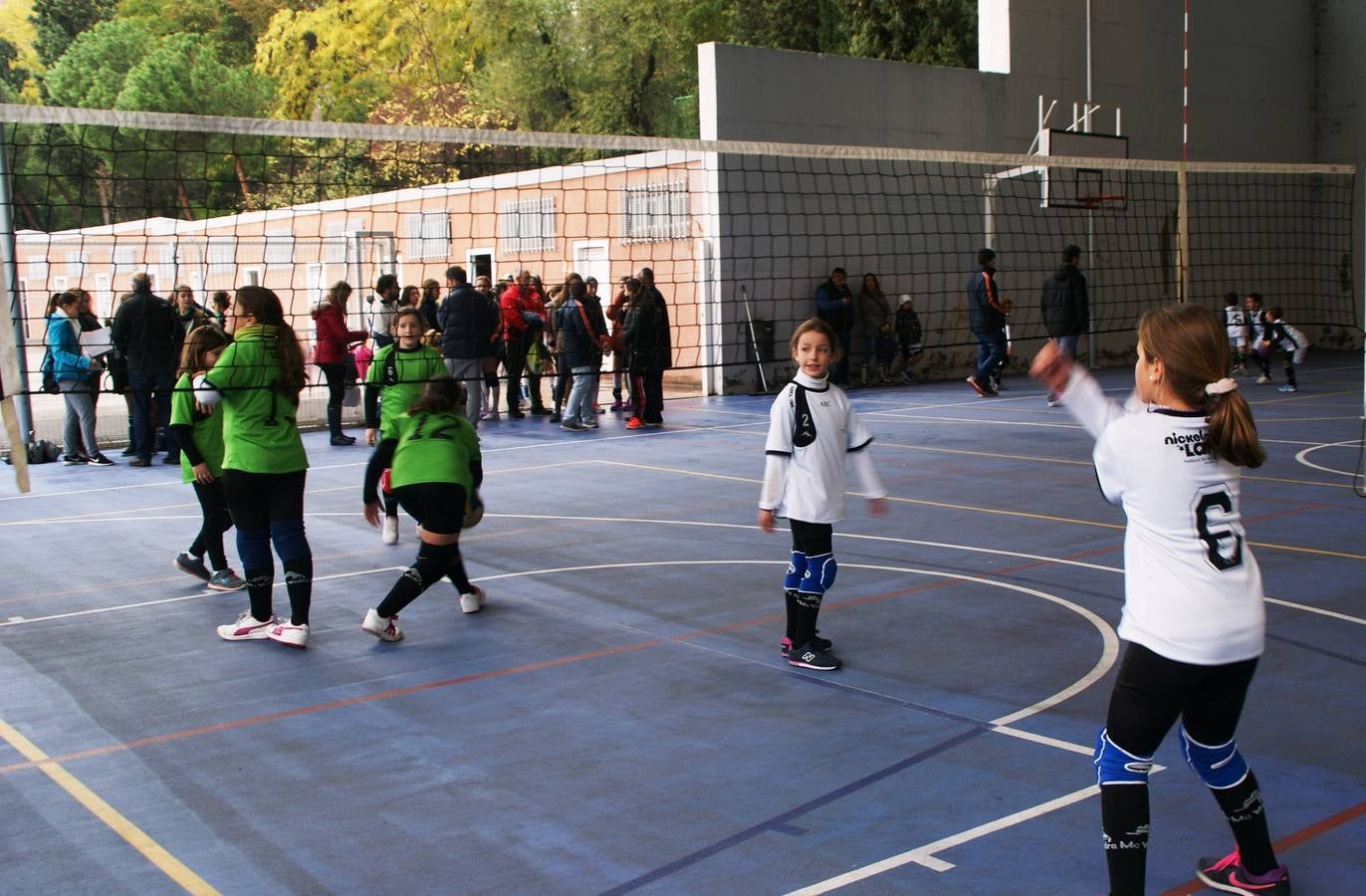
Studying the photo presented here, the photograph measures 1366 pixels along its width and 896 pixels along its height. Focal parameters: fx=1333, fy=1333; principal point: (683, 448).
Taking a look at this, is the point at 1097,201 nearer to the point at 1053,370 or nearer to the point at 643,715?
the point at 643,715

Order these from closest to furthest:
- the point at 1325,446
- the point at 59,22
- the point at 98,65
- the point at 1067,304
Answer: the point at 1325,446 → the point at 1067,304 → the point at 98,65 → the point at 59,22

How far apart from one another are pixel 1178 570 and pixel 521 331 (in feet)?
42.0

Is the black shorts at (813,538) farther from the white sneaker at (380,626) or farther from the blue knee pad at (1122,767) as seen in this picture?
the blue knee pad at (1122,767)

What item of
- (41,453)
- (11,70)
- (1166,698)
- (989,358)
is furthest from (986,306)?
(11,70)

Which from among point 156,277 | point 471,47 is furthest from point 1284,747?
point 471,47

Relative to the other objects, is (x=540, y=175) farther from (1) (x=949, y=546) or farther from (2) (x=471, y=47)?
(2) (x=471, y=47)

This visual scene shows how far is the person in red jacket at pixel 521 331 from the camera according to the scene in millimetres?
15398

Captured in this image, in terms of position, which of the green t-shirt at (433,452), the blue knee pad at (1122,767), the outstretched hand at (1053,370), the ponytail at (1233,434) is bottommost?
the blue knee pad at (1122,767)

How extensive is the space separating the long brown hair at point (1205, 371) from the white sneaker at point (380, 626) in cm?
393

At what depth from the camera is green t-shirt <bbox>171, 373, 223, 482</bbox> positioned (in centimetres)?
662

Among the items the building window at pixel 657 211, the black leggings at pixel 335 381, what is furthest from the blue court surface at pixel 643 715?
the building window at pixel 657 211

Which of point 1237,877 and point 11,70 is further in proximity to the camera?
point 11,70

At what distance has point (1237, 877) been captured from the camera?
11.3 feet

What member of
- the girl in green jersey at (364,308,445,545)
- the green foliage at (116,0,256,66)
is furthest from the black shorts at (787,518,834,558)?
the green foliage at (116,0,256,66)
